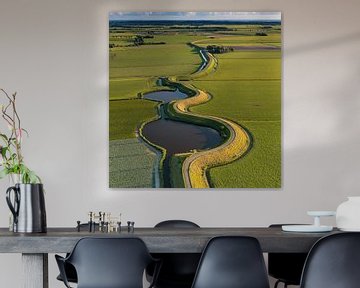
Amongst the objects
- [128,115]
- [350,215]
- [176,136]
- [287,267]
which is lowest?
[287,267]

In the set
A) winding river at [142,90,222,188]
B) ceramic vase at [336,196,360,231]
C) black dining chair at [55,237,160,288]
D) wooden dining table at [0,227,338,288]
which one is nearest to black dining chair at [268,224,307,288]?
ceramic vase at [336,196,360,231]

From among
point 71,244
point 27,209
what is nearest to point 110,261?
→ point 71,244

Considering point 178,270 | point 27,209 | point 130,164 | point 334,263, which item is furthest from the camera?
point 130,164

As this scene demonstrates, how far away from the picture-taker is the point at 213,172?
233 inches

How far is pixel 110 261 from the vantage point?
11.8ft

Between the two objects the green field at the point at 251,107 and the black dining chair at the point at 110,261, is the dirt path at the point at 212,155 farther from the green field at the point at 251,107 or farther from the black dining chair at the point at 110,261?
the black dining chair at the point at 110,261

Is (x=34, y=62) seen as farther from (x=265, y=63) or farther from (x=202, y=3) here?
(x=265, y=63)

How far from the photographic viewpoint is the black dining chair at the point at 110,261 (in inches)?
141

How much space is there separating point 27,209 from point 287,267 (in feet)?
6.06

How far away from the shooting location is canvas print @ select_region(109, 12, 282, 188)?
5910 millimetres

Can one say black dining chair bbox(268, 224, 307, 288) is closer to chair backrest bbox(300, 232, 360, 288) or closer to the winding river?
chair backrest bbox(300, 232, 360, 288)

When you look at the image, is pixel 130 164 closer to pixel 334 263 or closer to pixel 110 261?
pixel 110 261

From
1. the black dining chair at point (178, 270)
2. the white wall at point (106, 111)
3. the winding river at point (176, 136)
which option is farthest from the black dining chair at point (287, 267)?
the winding river at point (176, 136)

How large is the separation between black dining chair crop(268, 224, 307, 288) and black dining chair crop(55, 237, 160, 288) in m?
1.46
